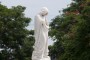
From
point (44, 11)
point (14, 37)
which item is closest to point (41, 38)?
point (44, 11)

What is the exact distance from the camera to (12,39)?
37719 mm

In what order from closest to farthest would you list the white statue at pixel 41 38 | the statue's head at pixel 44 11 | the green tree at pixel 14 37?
the white statue at pixel 41 38 < the statue's head at pixel 44 11 < the green tree at pixel 14 37

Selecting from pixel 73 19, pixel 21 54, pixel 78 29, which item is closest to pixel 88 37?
pixel 78 29

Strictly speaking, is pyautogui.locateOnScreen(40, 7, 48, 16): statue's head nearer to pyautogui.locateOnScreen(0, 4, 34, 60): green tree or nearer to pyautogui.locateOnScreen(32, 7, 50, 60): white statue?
pyautogui.locateOnScreen(32, 7, 50, 60): white statue

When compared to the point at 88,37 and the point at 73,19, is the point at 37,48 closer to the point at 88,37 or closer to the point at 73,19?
the point at 88,37

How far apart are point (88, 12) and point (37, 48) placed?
1075 cm

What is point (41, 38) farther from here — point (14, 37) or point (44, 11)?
point (14, 37)

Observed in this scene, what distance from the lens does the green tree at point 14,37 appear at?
3762cm

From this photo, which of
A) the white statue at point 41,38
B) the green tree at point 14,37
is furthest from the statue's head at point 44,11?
the green tree at point 14,37

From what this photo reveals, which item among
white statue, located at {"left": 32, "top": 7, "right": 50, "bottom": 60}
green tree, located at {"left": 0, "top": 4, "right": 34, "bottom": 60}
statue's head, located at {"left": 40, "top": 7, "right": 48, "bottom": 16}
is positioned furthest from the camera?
green tree, located at {"left": 0, "top": 4, "right": 34, "bottom": 60}

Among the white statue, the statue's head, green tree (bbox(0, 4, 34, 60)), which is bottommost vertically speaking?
the white statue

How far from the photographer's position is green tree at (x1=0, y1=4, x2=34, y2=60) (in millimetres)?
37625

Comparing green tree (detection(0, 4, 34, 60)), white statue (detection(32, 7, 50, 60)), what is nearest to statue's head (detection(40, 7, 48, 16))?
white statue (detection(32, 7, 50, 60))

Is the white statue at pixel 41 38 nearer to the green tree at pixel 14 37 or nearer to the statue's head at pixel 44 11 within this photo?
the statue's head at pixel 44 11
